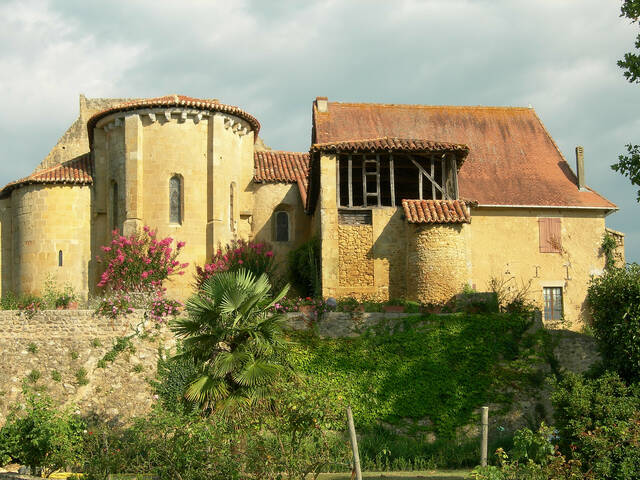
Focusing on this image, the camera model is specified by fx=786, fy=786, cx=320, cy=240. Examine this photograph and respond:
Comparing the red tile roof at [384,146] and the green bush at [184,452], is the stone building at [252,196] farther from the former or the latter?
the green bush at [184,452]

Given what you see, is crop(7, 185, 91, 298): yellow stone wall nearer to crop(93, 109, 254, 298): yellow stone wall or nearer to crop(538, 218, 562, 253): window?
crop(93, 109, 254, 298): yellow stone wall

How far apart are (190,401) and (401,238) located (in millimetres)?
11072

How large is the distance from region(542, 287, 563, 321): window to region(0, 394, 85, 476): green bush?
19273 mm

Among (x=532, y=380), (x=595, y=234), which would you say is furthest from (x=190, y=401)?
(x=595, y=234)

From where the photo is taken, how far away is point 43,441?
53.3 ft

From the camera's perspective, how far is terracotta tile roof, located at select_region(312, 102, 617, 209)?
102 feet


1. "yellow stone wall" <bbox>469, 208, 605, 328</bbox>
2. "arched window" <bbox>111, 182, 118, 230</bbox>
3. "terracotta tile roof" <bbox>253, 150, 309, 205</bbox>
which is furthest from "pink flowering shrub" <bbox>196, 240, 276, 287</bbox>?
"yellow stone wall" <bbox>469, 208, 605, 328</bbox>

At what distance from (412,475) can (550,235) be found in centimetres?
1543

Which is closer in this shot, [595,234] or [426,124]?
[595,234]

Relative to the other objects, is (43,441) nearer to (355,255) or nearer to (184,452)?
(184,452)

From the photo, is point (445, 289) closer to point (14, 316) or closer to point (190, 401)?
point (190, 401)

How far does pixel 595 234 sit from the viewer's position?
30.9m

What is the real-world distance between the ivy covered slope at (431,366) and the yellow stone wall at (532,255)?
280 inches

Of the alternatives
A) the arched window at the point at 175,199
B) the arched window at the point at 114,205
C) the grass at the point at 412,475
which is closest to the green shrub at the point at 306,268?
the arched window at the point at 175,199
